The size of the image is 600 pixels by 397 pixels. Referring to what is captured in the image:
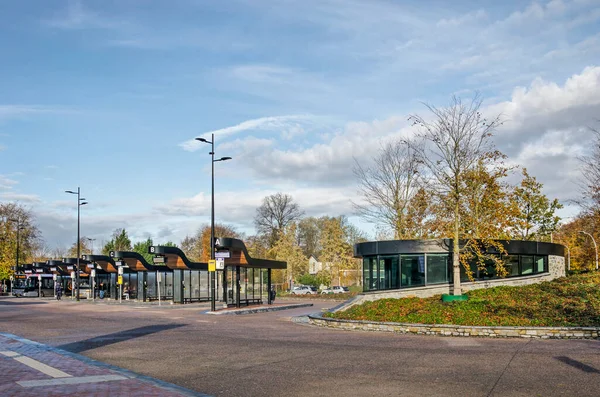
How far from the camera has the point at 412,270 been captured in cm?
2958

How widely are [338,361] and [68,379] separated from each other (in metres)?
5.82

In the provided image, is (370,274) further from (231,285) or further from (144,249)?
(144,249)

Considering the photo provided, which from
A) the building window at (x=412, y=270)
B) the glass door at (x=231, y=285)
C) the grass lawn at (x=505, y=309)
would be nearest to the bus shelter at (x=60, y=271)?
the glass door at (x=231, y=285)

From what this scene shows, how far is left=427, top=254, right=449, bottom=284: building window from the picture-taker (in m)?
29.6

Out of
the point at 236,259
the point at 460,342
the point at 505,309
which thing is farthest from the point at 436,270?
the point at 236,259

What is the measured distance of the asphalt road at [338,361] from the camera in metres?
10.6

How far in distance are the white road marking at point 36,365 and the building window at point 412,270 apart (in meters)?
18.8

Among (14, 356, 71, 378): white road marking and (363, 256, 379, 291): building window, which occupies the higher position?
(363, 256, 379, 291): building window

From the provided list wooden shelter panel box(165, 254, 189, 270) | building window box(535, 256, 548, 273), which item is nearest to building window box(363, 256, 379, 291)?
building window box(535, 256, 548, 273)

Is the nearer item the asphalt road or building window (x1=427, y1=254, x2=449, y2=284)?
the asphalt road

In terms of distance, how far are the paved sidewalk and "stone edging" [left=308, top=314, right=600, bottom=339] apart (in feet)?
35.2

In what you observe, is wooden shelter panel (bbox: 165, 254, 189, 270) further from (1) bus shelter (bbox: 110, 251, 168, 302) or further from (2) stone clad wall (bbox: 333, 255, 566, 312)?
(2) stone clad wall (bbox: 333, 255, 566, 312)

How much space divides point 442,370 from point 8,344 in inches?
481

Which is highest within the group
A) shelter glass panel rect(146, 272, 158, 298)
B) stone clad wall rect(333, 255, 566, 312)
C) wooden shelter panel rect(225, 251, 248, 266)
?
wooden shelter panel rect(225, 251, 248, 266)
